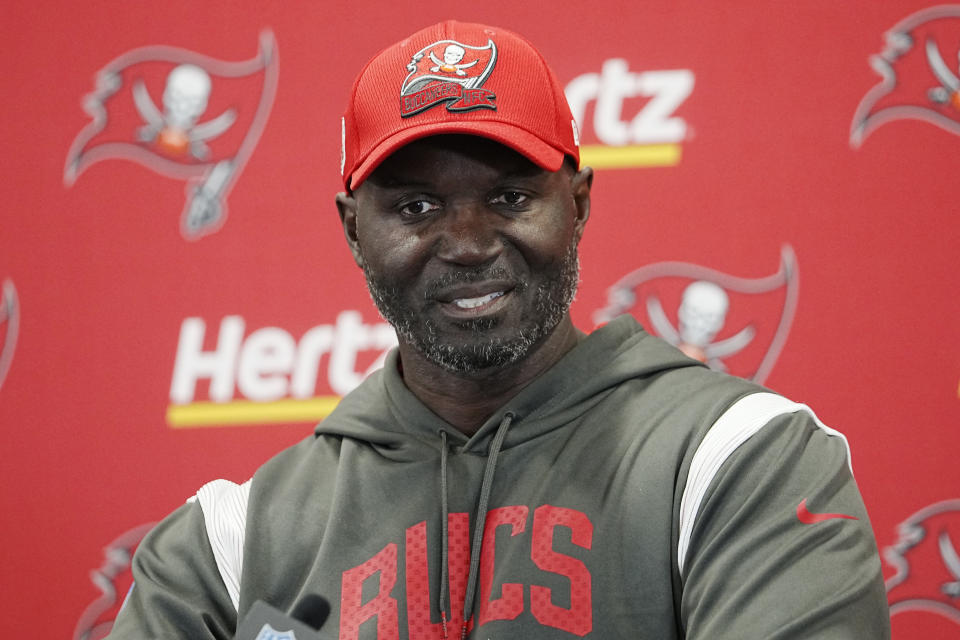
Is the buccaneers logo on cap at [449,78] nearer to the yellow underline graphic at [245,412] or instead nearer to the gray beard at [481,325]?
the gray beard at [481,325]

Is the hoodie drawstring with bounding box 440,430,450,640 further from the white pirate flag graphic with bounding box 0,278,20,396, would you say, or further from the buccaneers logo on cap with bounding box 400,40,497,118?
the white pirate flag graphic with bounding box 0,278,20,396

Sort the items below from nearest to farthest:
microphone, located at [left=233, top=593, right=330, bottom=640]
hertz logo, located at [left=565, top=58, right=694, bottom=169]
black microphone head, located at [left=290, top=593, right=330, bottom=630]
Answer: microphone, located at [left=233, top=593, right=330, bottom=640], black microphone head, located at [left=290, top=593, right=330, bottom=630], hertz logo, located at [left=565, top=58, right=694, bottom=169]

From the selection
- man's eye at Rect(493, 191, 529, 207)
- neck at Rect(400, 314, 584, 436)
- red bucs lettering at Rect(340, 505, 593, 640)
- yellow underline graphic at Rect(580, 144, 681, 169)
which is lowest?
red bucs lettering at Rect(340, 505, 593, 640)

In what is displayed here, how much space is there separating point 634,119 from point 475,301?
75 cm

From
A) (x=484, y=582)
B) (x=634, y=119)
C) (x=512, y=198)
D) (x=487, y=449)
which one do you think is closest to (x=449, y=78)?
(x=512, y=198)

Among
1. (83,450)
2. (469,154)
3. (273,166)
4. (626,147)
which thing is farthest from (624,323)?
(83,450)

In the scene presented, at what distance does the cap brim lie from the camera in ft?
3.57

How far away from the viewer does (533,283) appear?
1.13m

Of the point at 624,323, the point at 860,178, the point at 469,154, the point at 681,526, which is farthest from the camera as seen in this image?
the point at 860,178

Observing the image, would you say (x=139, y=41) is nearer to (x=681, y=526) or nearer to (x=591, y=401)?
(x=591, y=401)

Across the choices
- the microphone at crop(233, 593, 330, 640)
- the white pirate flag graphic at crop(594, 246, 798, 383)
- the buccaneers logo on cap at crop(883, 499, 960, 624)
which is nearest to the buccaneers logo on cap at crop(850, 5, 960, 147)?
the white pirate flag graphic at crop(594, 246, 798, 383)

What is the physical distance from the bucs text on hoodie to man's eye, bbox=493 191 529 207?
0.16 metres

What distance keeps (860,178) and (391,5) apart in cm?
78

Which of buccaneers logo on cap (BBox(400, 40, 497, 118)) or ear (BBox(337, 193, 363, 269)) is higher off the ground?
buccaneers logo on cap (BBox(400, 40, 497, 118))
